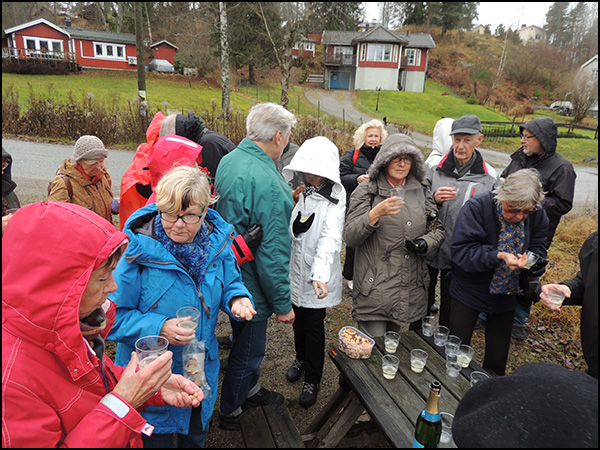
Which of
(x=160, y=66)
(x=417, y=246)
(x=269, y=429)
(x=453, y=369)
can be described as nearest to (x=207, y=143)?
(x=417, y=246)

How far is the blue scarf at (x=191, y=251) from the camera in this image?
1.97 meters

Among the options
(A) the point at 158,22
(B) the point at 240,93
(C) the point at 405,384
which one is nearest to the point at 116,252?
(C) the point at 405,384

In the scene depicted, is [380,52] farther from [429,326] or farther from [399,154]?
[429,326]

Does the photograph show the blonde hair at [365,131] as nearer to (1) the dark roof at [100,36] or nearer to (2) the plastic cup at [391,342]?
(2) the plastic cup at [391,342]

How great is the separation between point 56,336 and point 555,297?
112 inches

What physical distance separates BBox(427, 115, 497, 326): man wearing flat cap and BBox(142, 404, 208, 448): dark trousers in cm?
256

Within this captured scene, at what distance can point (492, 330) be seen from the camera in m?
3.07

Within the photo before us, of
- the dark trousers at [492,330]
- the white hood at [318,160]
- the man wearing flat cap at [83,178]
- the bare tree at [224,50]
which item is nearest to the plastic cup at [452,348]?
the dark trousers at [492,330]

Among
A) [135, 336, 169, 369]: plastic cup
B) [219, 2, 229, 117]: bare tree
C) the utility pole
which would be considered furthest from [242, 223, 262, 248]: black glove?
[219, 2, 229, 117]: bare tree

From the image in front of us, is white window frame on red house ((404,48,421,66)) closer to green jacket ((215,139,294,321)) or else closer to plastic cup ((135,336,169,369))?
green jacket ((215,139,294,321))

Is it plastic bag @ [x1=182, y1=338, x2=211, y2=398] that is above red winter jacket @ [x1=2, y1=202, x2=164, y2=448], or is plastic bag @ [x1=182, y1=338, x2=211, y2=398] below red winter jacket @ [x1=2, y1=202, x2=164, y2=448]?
below

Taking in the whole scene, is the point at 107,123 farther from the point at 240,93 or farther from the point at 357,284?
the point at 240,93

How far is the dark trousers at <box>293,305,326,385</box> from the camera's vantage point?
315cm

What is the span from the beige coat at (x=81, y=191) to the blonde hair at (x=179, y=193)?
235cm
